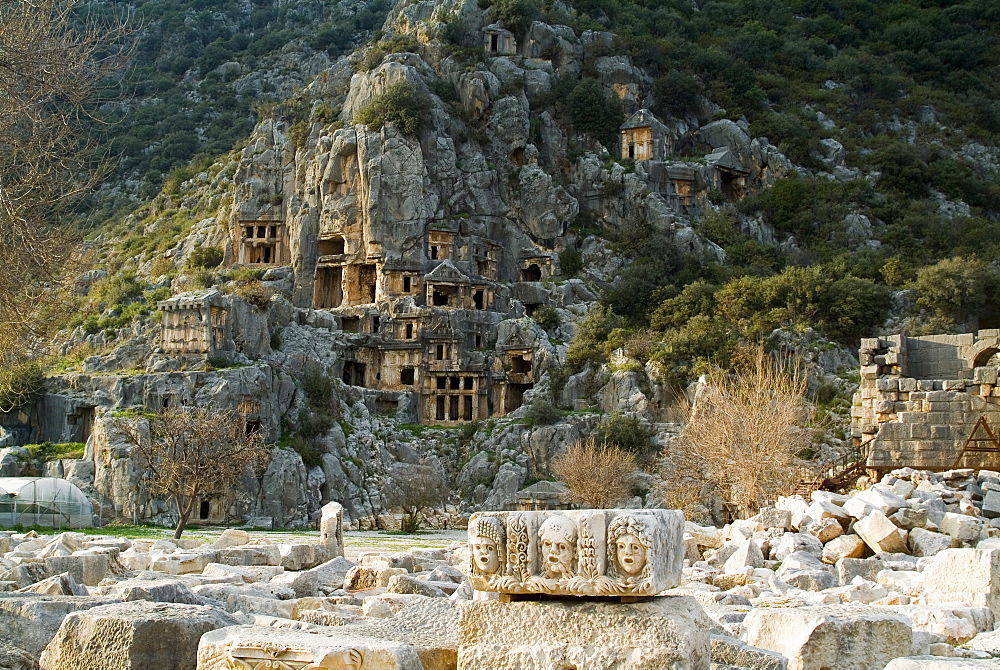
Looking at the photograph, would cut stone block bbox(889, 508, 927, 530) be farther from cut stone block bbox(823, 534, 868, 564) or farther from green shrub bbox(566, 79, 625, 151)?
green shrub bbox(566, 79, 625, 151)

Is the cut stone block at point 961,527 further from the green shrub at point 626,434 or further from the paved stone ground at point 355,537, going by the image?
the green shrub at point 626,434

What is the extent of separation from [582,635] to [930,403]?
19177 millimetres

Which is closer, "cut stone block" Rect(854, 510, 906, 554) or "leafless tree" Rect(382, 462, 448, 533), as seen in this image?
"cut stone block" Rect(854, 510, 906, 554)

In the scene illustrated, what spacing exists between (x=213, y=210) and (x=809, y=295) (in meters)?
39.4

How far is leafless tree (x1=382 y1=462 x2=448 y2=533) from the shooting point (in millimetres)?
45156

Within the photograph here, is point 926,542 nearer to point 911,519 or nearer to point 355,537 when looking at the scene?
point 911,519

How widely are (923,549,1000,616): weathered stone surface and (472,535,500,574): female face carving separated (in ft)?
19.3

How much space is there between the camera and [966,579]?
38.6 feet

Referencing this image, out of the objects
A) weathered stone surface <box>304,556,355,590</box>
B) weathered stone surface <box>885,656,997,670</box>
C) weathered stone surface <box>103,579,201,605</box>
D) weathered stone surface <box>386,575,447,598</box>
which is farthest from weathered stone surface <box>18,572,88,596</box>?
weathered stone surface <box>885,656,997,670</box>

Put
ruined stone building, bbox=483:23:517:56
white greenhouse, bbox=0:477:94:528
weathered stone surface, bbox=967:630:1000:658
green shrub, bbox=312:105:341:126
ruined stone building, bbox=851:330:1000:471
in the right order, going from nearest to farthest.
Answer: weathered stone surface, bbox=967:630:1000:658
ruined stone building, bbox=851:330:1000:471
white greenhouse, bbox=0:477:94:528
green shrub, bbox=312:105:341:126
ruined stone building, bbox=483:23:517:56

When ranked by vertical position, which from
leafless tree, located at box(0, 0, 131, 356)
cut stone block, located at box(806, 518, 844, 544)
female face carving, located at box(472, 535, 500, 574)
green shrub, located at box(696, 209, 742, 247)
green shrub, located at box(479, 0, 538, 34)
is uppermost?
green shrub, located at box(479, 0, 538, 34)

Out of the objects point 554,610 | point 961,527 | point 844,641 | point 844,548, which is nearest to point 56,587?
point 554,610

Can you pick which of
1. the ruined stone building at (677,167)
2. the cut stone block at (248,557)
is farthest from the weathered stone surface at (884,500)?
the ruined stone building at (677,167)

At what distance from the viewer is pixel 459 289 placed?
62688 mm
